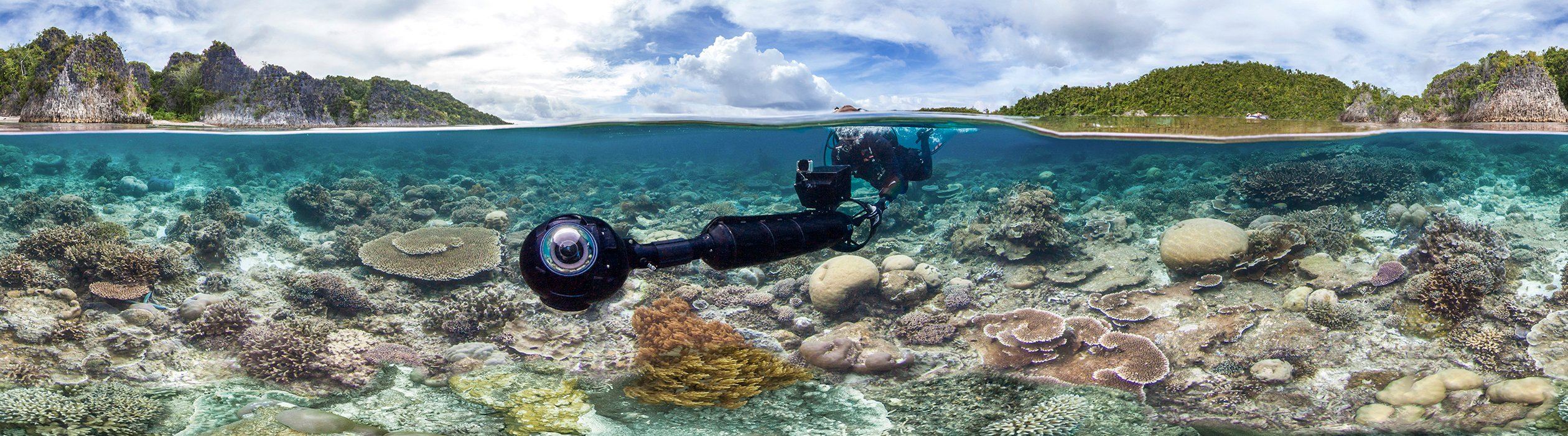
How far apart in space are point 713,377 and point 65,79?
11185mm

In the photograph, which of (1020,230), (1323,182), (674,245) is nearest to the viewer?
(674,245)

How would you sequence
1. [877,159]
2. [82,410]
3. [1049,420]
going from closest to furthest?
1. [877,159]
2. [82,410]
3. [1049,420]

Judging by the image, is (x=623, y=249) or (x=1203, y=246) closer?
(x=623, y=249)

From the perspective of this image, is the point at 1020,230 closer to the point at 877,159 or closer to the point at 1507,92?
the point at 877,159

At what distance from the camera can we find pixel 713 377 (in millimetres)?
6078

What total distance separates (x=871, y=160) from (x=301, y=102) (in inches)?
427

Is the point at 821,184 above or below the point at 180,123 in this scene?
below

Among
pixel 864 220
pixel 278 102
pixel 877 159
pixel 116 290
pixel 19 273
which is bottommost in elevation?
→ pixel 116 290

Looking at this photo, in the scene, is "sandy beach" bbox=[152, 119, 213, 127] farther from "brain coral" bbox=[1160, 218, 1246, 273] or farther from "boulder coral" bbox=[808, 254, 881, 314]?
"brain coral" bbox=[1160, 218, 1246, 273]

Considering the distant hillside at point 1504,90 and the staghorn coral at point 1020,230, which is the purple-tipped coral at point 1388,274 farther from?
the distant hillside at point 1504,90

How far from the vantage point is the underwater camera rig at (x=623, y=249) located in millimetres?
2250

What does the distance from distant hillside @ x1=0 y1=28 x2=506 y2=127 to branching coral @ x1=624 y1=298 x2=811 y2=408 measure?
802 cm

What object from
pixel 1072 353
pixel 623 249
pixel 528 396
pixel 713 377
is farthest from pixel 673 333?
pixel 623 249

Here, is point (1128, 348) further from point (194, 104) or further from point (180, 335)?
point (194, 104)
